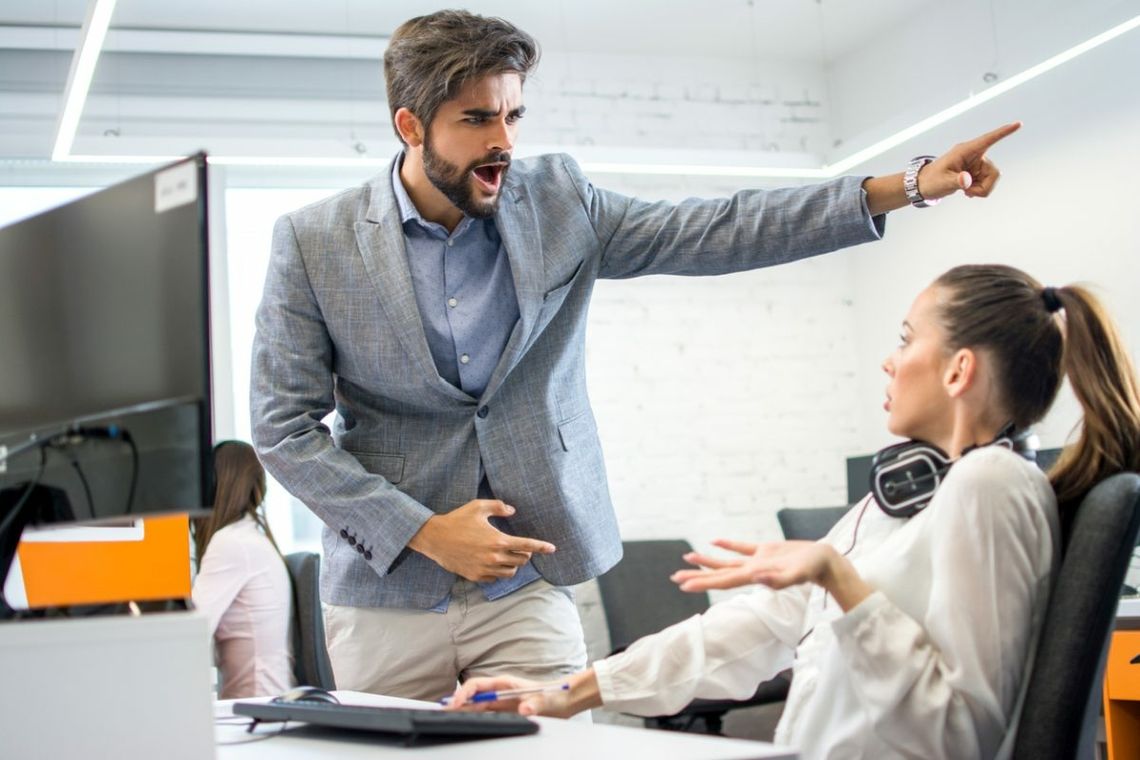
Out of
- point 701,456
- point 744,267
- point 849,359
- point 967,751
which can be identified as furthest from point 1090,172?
point 967,751

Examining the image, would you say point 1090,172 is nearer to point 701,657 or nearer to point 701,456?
point 701,456

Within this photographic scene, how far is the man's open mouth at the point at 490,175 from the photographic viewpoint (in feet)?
5.85

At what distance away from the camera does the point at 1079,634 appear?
1131mm

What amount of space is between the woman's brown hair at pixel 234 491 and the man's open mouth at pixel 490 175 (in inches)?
69.4

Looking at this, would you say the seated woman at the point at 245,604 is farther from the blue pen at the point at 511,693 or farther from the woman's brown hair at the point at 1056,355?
the woman's brown hair at the point at 1056,355

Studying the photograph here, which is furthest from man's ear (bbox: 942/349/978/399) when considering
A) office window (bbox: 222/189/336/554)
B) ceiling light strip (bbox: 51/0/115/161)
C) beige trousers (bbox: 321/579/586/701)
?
office window (bbox: 222/189/336/554)

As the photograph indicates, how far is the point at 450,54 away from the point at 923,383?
2.83 feet

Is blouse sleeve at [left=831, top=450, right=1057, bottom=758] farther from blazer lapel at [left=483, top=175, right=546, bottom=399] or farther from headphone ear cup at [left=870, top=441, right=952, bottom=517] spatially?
blazer lapel at [left=483, top=175, right=546, bottom=399]

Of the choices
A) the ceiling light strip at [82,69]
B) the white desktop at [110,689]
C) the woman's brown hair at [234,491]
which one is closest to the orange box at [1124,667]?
the woman's brown hair at [234,491]

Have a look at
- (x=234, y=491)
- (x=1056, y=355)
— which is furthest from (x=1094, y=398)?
(x=234, y=491)

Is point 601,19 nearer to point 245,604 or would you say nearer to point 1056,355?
point 245,604

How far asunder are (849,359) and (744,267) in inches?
172

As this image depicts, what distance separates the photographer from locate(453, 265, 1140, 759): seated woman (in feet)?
3.74

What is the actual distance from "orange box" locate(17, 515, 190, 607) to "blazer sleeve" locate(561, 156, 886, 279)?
2.66ft
